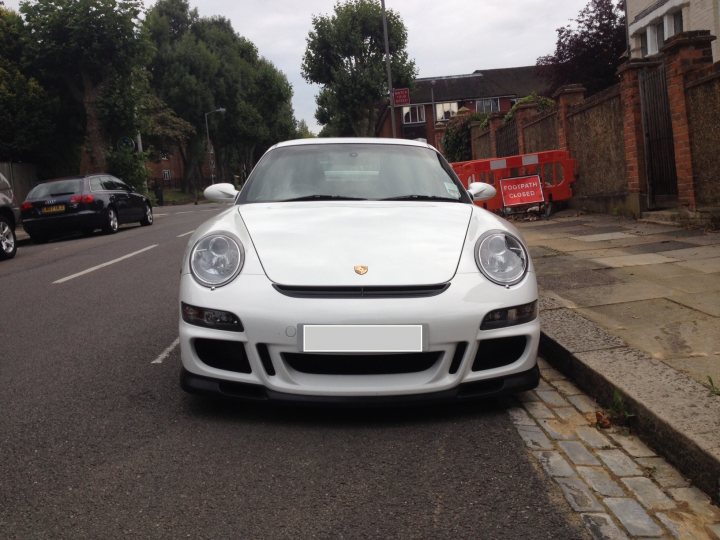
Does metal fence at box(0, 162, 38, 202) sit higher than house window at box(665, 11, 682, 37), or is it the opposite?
house window at box(665, 11, 682, 37)

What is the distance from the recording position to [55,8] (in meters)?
26.5

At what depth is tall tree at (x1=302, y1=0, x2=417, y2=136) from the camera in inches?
2239

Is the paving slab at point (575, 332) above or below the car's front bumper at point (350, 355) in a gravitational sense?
below

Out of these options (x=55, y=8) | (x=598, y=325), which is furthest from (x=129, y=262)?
(x=55, y=8)

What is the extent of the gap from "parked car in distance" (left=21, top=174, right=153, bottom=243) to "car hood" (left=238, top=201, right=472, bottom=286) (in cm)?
1389

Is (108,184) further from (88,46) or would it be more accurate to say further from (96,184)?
Answer: (88,46)

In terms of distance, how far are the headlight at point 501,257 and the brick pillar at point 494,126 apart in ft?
56.4

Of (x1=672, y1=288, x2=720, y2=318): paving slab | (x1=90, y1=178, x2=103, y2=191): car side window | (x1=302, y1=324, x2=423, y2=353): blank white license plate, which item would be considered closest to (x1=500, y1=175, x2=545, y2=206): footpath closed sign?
(x1=672, y1=288, x2=720, y2=318): paving slab

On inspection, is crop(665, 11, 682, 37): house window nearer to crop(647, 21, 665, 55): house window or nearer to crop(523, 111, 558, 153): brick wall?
crop(647, 21, 665, 55): house window

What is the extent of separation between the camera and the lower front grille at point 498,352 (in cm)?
341

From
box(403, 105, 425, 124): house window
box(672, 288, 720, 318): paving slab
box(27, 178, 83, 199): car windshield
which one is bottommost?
box(672, 288, 720, 318): paving slab

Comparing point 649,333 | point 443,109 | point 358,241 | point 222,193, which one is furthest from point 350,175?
point 443,109

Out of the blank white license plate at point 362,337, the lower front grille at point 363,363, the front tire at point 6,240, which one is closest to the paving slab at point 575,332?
the lower front grille at point 363,363

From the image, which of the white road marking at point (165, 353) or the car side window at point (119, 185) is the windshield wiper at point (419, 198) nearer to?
the white road marking at point (165, 353)
